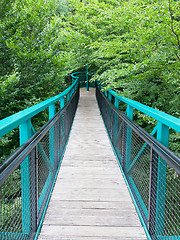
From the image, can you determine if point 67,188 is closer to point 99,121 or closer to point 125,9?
point 125,9

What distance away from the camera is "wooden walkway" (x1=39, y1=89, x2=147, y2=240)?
203 cm

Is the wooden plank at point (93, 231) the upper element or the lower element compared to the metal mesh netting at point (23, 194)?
lower

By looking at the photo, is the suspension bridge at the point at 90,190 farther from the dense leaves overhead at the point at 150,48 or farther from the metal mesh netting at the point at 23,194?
the dense leaves overhead at the point at 150,48

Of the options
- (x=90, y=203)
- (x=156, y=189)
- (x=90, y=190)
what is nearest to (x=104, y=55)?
(x=90, y=190)

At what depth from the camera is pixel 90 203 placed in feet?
8.24

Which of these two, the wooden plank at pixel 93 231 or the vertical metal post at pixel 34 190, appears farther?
the wooden plank at pixel 93 231

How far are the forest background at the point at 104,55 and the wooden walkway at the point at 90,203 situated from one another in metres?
1.54

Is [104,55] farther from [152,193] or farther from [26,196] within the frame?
[26,196]

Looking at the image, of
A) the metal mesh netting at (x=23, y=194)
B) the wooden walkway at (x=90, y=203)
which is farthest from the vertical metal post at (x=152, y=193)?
the metal mesh netting at (x=23, y=194)

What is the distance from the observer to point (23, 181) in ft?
5.57

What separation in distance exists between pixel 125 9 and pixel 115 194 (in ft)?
11.9

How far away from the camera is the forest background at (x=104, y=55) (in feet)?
13.6

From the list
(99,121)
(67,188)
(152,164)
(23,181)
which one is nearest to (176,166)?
(152,164)

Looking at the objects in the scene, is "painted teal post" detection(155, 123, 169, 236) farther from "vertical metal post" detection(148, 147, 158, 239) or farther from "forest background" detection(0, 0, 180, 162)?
"forest background" detection(0, 0, 180, 162)
